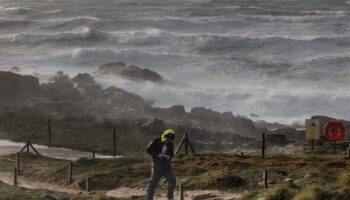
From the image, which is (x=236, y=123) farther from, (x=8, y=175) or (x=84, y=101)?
(x=8, y=175)

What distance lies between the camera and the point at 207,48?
198 feet

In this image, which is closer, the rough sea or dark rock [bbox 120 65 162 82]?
the rough sea

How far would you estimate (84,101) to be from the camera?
39250 millimetres

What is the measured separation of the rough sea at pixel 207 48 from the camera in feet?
141

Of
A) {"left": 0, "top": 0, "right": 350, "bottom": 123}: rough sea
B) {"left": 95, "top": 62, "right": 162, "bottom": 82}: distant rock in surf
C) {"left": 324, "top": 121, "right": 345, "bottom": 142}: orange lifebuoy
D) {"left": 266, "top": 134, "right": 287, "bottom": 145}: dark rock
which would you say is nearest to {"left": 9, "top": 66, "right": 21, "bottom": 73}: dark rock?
{"left": 0, "top": 0, "right": 350, "bottom": 123}: rough sea

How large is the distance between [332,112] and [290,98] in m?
3.11

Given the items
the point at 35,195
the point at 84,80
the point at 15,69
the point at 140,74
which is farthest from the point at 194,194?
the point at 15,69

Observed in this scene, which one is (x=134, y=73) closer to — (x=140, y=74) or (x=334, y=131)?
(x=140, y=74)

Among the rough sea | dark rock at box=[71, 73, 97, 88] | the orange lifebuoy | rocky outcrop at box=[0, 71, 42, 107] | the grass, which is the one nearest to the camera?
the grass

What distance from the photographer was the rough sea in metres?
43.1

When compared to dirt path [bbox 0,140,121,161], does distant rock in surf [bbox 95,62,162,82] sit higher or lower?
higher

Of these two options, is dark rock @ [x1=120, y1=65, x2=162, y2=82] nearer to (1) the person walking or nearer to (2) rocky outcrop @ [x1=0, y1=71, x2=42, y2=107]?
(2) rocky outcrop @ [x1=0, y1=71, x2=42, y2=107]

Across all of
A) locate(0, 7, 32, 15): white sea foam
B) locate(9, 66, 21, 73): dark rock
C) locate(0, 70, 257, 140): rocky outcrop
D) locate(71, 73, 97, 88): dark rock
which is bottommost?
locate(0, 70, 257, 140): rocky outcrop

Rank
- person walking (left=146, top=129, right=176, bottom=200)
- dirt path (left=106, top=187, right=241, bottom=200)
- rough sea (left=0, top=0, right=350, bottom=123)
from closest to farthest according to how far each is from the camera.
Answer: person walking (left=146, top=129, right=176, bottom=200), dirt path (left=106, top=187, right=241, bottom=200), rough sea (left=0, top=0, right=350, bottom=123)
